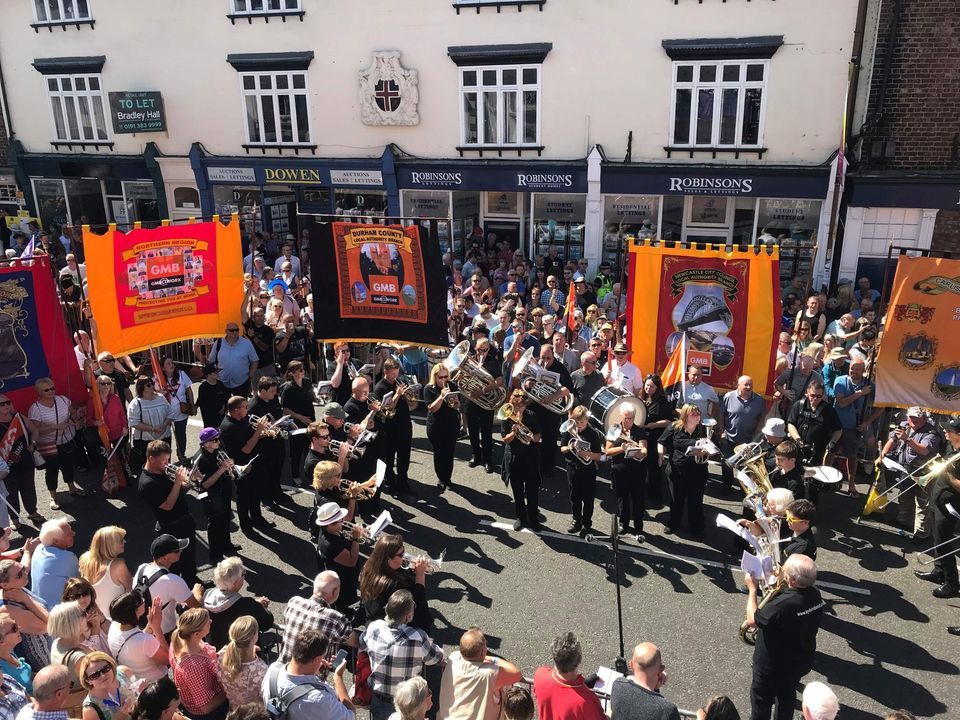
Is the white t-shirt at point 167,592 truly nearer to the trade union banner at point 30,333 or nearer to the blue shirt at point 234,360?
the trade union banner at point 30,333

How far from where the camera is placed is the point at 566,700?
4.46 metres

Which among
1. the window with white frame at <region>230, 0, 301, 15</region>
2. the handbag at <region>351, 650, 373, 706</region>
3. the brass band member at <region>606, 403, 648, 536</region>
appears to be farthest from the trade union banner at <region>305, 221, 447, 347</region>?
the window with white frame at <region>230, 0, 301, 15</region>

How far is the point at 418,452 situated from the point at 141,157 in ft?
54.9

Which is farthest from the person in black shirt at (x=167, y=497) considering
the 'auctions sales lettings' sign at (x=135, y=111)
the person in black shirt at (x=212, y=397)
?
the 'auctions sales lettings' sign at (x=135, y=111)

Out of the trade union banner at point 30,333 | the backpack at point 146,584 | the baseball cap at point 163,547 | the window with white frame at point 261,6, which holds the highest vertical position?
the window with white frame at point 261,6

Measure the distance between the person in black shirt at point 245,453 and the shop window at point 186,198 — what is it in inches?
654

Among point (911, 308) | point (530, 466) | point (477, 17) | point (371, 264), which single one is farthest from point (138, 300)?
point (477, 17)

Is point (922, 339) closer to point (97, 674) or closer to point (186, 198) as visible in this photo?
point (97, 674)

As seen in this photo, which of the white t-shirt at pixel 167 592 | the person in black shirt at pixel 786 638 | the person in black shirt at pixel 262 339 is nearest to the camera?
the person in black shirt at pixel 786 638

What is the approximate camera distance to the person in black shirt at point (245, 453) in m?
8.28

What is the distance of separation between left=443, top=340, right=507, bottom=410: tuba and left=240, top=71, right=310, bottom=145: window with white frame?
1368 centimetres

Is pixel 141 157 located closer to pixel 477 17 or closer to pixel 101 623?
pixel 477 17

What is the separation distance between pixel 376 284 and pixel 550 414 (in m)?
2.97

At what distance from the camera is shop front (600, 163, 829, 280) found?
56.1 ft
